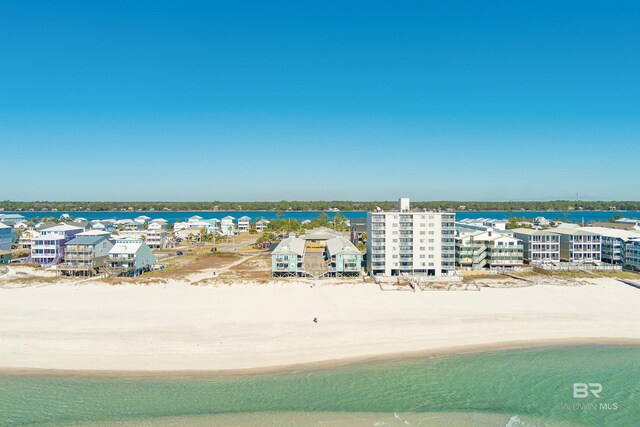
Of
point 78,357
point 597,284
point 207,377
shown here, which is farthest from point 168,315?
point 597,284

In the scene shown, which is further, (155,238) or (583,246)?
(155,238)

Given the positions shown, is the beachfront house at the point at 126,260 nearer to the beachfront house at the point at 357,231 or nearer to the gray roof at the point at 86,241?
the gray roof at the point at 86,241

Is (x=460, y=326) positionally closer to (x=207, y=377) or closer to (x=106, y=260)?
(x=207, y=377)

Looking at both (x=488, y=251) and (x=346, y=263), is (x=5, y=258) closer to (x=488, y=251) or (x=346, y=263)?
(x=346, y=263)

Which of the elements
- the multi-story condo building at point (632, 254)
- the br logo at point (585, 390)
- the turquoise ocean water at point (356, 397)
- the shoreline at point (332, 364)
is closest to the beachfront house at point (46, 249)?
the shoreline at point (332, 364)

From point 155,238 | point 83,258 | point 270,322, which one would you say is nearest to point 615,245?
point 270,322
